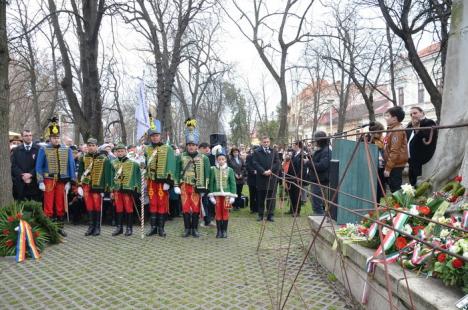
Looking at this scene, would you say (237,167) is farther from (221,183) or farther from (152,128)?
(221,183)

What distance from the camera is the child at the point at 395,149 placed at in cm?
542

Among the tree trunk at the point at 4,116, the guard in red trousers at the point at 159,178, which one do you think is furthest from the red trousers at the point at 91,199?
the tree trunk at the point at 4,116

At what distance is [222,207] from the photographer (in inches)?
288

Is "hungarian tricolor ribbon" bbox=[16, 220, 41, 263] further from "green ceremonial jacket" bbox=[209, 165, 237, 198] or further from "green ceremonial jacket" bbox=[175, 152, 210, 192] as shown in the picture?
"green ceremonial jacket" bbox=[209, 165, 237, 198]

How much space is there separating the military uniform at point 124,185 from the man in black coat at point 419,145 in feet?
16.1

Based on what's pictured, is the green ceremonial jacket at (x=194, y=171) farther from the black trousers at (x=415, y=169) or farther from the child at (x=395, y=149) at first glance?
the black trousers at (x=415, y=169)

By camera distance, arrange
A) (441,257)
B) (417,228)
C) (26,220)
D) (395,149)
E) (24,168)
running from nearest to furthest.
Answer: (441,257)
(417,228)
(395,149)
(26,220)
(24,168)

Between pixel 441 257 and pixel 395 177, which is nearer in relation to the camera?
pixel 441 257

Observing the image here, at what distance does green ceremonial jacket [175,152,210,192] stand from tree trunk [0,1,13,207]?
2.89m

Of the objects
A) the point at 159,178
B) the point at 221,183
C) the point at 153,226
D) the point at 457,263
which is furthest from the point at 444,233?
the point at 153,226

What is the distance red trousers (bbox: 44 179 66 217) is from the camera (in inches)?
299

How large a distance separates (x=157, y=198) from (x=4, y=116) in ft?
9.75

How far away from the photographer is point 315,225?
5855 mm

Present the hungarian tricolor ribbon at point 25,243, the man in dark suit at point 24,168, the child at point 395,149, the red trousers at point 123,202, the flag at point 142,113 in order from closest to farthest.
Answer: the child at point 395,149, the hungarian tricolor ribbon at point 25,243, the red trousers at point 123,202, the man in dark suit at point 24,168, the flag at point 142,113
